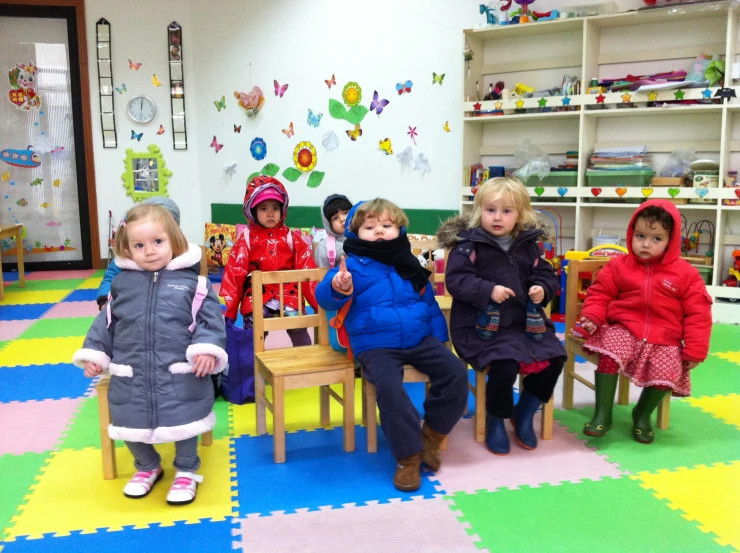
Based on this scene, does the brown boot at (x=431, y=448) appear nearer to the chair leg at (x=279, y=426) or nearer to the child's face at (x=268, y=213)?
the chair leg at (x=279, y=426)

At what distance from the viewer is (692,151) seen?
4.84 meters

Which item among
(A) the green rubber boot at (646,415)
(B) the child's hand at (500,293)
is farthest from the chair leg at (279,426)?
(A) the green rubber boot at (646,415)

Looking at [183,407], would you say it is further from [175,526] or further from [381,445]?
[381,445]

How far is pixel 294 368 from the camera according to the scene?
2598 millimetres

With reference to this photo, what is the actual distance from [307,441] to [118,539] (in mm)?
913

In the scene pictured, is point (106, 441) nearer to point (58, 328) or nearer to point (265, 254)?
point (265, 254)

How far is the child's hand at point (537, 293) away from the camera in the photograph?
A: 8.62 feet

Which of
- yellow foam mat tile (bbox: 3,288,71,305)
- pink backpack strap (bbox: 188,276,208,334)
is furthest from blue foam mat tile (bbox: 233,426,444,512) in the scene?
yellow foam mat tile (bbox: 3,288,71,305)

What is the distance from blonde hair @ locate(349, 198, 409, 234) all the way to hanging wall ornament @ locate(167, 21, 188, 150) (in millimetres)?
5119

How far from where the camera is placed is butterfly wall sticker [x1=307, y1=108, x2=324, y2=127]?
6431 mm

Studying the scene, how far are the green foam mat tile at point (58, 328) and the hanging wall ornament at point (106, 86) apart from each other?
281cm

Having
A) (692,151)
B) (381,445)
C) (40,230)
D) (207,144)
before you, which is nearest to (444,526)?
(381,445)

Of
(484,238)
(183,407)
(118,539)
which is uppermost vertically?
(484,238)

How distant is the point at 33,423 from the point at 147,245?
1307 mm
